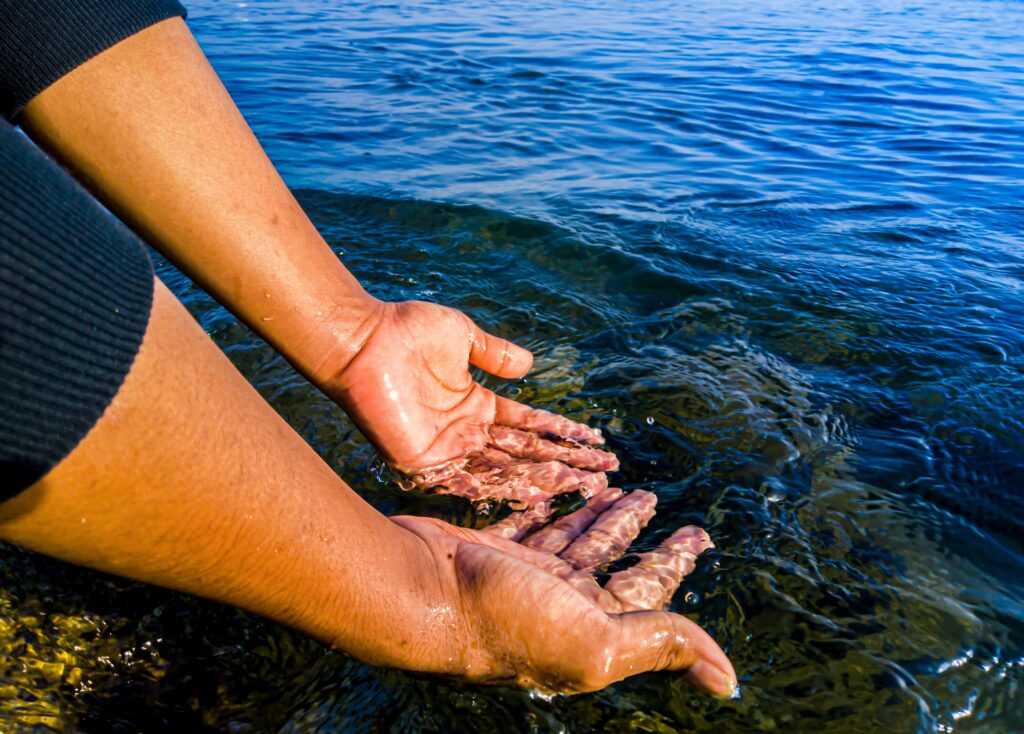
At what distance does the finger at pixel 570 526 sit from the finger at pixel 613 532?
3cm

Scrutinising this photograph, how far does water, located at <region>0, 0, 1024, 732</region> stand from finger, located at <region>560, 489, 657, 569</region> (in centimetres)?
9

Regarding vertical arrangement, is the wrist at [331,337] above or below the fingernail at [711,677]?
above

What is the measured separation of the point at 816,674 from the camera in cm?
220

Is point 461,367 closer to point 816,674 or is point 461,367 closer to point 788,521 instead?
point 788,521

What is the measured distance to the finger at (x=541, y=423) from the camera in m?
3.13

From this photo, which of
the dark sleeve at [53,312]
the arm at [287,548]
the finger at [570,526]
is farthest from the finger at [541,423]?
the dark sleeve at [53,312]

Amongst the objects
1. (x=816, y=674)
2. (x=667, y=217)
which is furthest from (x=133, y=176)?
(x=667, y=217)

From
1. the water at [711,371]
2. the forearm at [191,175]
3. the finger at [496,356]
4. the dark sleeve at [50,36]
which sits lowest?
the water at [711,371]

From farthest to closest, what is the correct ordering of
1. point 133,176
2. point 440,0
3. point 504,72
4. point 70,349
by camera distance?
point 440,0 < point 504,72 < point 133,176 < point 70,349

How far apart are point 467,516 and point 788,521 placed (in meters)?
1.12

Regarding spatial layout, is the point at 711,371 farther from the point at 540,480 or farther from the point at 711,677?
the point at 711,677

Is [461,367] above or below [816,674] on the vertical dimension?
above

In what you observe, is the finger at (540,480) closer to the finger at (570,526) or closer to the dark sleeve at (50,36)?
the finger at (570,526)

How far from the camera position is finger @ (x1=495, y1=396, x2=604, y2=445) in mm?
3131
